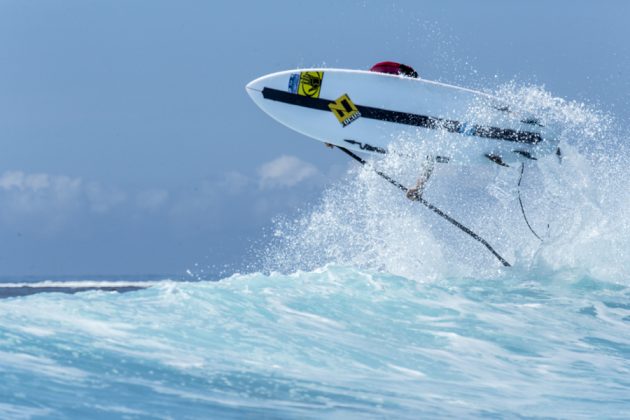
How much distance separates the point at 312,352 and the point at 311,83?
5424 mm

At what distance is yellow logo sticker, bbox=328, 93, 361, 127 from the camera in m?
11.2

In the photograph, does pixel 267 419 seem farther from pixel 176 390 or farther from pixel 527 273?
pixel 527 273

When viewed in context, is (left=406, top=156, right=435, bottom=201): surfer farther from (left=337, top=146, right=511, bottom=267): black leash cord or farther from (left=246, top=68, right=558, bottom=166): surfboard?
(left=246, top=68, right=558, bottom=166): surfboard

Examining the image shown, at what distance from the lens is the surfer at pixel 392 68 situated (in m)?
11.3

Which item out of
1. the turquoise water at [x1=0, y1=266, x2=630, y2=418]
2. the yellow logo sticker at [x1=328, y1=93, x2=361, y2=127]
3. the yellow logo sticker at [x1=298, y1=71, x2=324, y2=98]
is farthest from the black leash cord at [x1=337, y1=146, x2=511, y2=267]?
the turquoise water at [x1=0, y1=266, x2=630, y2=418]

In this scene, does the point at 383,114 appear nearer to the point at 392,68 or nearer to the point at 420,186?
the point at 392,68

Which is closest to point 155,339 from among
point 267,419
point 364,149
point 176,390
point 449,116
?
point 176,390

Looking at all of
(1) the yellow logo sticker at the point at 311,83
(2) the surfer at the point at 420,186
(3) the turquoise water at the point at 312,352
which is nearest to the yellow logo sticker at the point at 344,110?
(1) the yellow logo sticker at the point at 311,83

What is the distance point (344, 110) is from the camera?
1125 centimetres

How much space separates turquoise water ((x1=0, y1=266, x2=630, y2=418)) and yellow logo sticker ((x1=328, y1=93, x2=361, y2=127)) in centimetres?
235

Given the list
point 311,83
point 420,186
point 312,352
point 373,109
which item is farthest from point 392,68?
point 312,352

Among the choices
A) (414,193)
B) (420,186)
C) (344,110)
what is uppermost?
(344,110)

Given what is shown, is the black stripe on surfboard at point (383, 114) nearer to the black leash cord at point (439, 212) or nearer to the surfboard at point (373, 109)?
the surfboard at point (373, 109)

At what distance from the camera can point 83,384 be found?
5246mm
